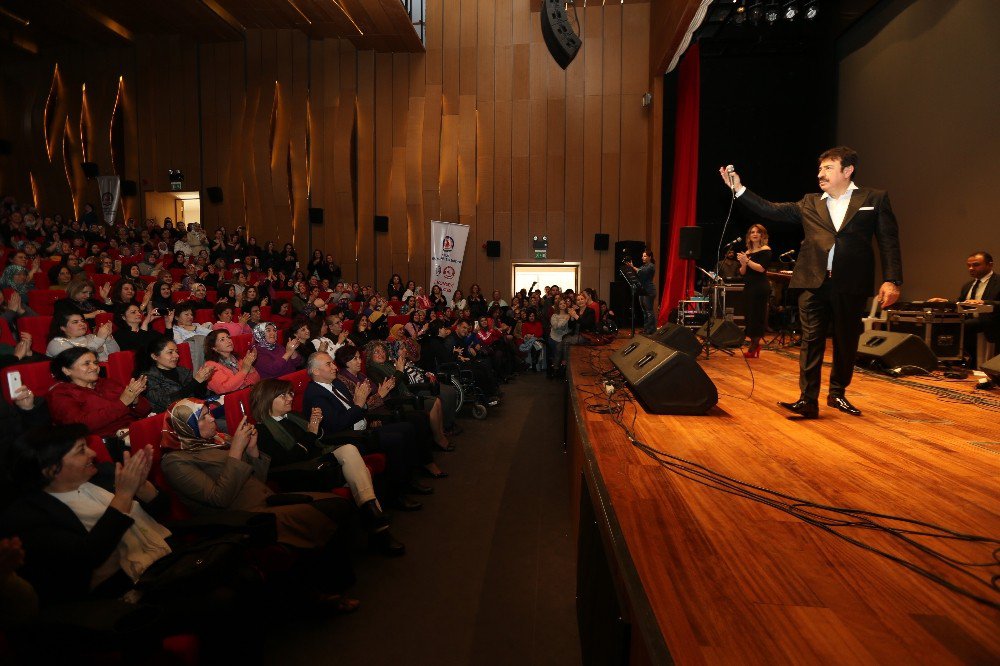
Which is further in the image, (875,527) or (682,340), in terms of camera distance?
(682,340)

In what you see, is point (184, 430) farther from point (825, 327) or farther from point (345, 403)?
point (825, 327)

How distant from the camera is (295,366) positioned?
3854 mm

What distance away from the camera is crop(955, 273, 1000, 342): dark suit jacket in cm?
426

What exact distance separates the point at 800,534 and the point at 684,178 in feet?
25.1

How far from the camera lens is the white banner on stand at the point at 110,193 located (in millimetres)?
10062

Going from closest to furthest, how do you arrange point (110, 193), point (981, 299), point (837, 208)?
1. point (837, 208)
2. point (981, 299)
3. point (110, 193)

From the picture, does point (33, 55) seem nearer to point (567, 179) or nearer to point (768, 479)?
point (567, 179)

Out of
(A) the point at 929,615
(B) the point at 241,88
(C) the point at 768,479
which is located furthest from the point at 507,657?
(B) the point at 241,88

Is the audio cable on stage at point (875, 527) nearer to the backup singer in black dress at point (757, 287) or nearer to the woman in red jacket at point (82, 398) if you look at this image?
the woman in red jacket at point (82, 398)

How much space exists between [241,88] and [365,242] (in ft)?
11.6

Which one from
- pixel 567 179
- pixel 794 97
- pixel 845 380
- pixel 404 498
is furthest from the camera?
pixel 567 179

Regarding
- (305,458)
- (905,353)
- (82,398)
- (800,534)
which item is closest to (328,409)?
(305,458)

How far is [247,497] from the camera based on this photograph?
196 cm


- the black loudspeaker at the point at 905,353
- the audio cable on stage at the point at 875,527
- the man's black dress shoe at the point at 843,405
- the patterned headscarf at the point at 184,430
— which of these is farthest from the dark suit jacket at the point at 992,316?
the patterned headscarf at the point at 184,430
